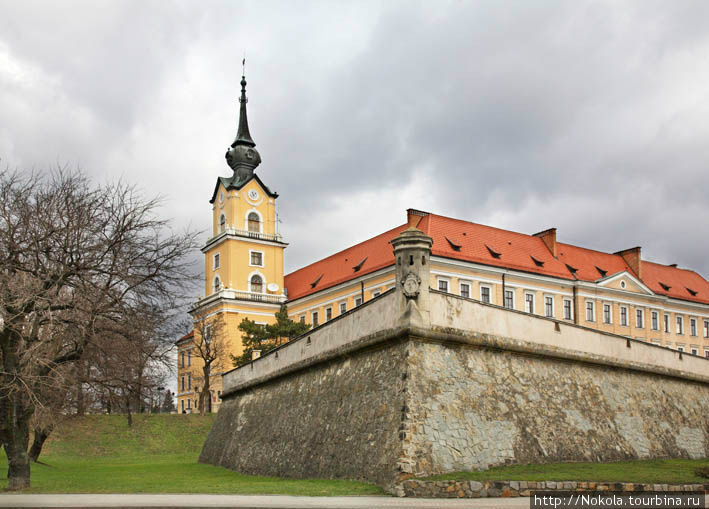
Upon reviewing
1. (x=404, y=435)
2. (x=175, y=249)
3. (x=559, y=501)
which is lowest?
(x=559, y=501)

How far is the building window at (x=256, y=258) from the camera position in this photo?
6769 centimetres

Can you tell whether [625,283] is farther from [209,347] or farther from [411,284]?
[411,284]

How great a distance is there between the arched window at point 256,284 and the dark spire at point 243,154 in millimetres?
9846

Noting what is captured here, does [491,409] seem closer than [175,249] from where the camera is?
Yes

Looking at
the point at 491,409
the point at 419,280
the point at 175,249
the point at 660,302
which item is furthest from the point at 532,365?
the point at 660,302

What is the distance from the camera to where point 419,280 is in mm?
18547

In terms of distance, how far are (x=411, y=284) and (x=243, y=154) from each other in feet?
179

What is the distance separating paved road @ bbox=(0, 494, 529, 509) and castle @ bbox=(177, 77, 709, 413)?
118ft

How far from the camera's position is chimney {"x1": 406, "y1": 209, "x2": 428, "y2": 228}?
55.5 meters

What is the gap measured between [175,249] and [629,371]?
53.4 ft

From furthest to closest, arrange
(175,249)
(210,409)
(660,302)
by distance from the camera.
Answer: (660,302) → (210,409) → (175,249)

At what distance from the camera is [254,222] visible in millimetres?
68938

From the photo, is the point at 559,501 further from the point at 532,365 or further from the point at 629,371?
the point at 629,371

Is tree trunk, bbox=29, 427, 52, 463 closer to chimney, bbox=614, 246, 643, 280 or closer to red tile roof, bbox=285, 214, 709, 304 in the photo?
red tile roof, bbox=285, 214, 709, 304
